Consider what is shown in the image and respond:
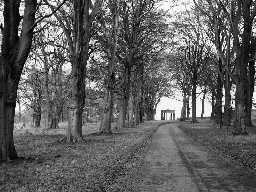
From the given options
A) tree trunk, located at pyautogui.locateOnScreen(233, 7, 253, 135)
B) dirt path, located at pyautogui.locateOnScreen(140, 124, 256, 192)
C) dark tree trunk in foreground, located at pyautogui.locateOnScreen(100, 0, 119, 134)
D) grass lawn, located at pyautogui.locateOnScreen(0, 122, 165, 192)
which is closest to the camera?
grass lawn, located at pyautogui.locateOnScreen(0, 122, 165, 192)

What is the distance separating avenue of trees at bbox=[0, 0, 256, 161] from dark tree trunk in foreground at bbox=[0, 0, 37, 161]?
3 centimetres

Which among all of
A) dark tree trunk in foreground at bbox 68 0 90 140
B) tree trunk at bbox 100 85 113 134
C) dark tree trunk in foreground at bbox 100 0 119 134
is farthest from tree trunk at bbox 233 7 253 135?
dark tree trunk in foreground at bbox 68 0 90 140

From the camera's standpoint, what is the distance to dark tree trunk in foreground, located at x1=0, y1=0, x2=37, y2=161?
12.3 meters

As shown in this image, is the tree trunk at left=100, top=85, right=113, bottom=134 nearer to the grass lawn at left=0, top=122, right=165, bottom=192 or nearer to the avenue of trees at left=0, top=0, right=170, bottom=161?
the avenue of trees at left=0, top=0, right=170, bottom=161

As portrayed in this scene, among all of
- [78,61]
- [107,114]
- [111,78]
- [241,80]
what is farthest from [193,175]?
[107,114]

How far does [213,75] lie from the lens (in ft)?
205

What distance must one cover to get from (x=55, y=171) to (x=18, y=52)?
4379mm

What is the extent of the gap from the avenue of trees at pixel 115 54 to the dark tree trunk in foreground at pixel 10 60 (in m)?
0.03

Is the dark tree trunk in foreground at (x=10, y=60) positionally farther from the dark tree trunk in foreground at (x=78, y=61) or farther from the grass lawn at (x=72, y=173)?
the dark tree trunk in foreground at (x=78, y=61)

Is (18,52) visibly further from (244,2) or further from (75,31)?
(244,2)

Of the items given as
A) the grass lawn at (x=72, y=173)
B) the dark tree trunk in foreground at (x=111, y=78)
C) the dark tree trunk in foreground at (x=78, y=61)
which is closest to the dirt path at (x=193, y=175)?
the grass lawn at (x=72, y=173)

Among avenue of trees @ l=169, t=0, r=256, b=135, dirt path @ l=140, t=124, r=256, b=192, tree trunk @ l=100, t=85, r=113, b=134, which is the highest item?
avenue of trees @ l=169, t=0, r=256, b=135

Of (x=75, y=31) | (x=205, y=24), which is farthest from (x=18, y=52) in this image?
(x=205, y=24)

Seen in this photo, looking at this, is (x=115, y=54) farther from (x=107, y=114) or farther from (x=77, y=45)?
(x=77, y=45)
